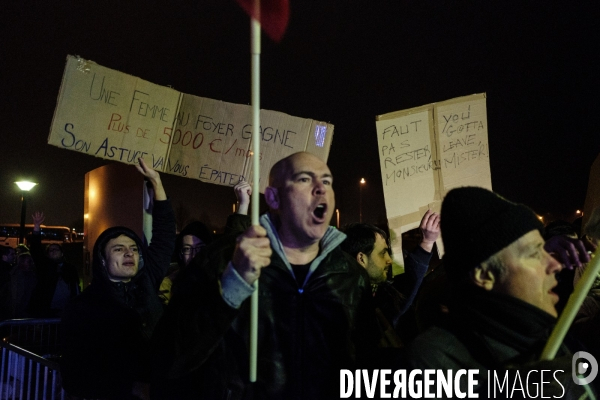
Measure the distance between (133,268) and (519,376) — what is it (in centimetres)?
266

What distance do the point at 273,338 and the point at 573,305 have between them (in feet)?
3.94

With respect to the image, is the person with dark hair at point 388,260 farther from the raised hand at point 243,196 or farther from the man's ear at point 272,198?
the man's ear at point 272,198

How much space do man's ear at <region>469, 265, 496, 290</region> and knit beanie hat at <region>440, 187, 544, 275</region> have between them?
0.08ft

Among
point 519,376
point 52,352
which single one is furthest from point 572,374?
point 52,352

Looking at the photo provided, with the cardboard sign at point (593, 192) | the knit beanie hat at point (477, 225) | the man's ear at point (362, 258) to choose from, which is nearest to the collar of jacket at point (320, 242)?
the knit beanie hat at point (477, 225)

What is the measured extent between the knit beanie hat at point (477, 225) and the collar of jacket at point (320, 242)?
2.13 feet

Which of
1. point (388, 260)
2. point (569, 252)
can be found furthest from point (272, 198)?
point (388, 260)

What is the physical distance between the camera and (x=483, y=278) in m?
1.96

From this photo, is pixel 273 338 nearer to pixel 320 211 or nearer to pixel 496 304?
pixel 320 211

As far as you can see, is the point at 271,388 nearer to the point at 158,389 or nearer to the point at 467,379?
the point at 158,389

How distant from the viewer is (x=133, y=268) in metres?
3.74

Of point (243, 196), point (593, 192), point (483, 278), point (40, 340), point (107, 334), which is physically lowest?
point (40, 340)

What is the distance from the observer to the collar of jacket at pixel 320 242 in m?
2.48

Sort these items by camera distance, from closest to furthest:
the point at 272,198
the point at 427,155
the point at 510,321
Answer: the point at 510,321
the point at 272,198
the point at 427,155
